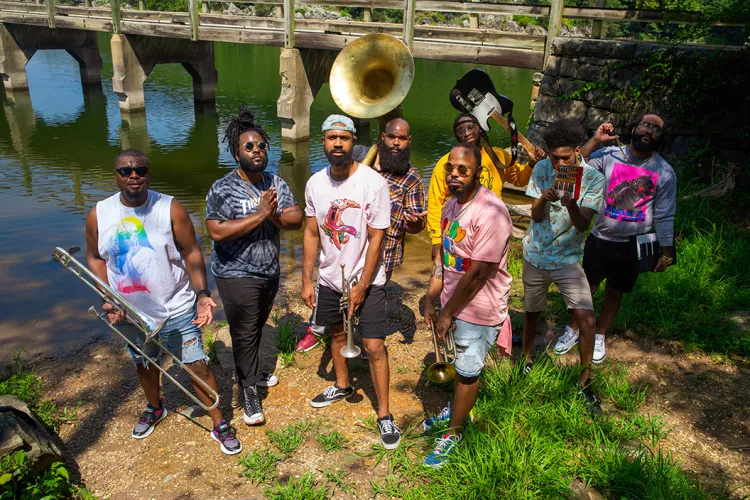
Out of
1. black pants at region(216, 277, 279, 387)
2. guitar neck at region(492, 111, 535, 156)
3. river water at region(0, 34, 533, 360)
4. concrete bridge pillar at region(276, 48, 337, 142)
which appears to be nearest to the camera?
black pants at region(216, 277, 279, 387)

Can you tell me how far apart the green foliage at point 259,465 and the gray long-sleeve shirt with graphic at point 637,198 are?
278cm

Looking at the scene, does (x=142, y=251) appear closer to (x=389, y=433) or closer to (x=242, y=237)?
(x=242, y=237)

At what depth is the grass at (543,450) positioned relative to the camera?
117 inches

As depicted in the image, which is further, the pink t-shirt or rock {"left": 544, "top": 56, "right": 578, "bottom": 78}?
rock {"left": 544, "top": 56, "right": 578, "bottom": 78}

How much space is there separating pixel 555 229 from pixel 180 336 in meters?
2.44

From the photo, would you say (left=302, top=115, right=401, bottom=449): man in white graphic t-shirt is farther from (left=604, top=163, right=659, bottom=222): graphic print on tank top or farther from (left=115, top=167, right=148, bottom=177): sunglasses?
(left=604, top=163, right=659, bottom=222): graphic print on tank top

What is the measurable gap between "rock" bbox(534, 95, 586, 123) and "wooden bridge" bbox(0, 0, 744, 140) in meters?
0.79

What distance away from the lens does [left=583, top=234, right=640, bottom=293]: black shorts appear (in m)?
4.05

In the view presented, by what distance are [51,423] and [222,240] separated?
1.79 m

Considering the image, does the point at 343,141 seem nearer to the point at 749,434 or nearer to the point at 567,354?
the point at 567,354

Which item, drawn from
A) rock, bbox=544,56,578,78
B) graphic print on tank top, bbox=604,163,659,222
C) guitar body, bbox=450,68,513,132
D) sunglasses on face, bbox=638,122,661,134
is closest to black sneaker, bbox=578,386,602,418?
graphic print on tank top, bbox=604,163,659,222

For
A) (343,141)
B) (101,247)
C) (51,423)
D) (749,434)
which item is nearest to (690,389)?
(749,434)

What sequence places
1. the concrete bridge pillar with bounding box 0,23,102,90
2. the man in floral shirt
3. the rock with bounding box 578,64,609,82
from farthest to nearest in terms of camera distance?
the concrete bridge pillar with bounding box 0,23,102,90 < the rock with bounding box 578,64,609,82 < the man in floral shirt

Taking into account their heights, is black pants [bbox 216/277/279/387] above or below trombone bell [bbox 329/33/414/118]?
below
